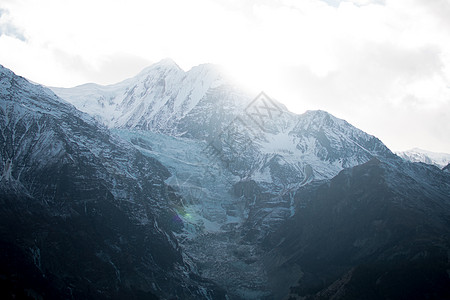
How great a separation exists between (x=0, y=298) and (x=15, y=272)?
66.9 feet

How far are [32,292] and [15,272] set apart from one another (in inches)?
441

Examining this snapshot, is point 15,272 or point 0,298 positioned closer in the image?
point 0,298

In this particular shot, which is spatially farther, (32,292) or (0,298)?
(32,292)

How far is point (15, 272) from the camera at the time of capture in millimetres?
199125

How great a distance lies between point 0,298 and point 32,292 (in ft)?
53.4

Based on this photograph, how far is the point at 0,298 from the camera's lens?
589ft

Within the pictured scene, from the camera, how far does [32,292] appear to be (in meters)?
195
